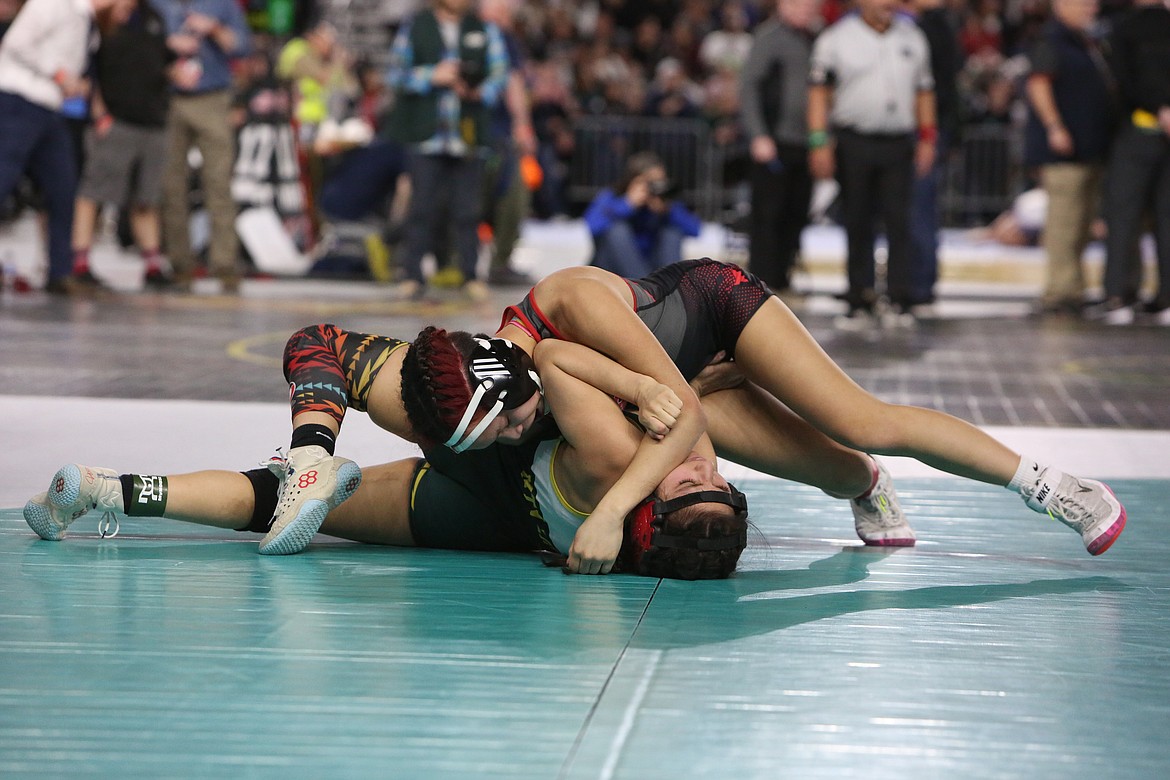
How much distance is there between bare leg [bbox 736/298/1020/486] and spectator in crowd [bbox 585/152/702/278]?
5201 millimetres

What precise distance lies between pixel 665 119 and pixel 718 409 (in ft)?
47.7

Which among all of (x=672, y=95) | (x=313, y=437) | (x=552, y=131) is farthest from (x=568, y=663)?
(x=672, y=95)

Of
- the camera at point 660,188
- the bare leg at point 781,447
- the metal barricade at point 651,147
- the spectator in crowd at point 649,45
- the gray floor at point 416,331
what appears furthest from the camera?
the spectator in crowd at point 649,45

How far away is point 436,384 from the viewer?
128 inches

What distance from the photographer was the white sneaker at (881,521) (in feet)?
12.5

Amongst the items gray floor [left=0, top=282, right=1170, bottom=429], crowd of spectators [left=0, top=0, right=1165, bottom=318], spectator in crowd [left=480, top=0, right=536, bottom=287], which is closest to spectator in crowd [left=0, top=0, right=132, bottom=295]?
Result: gray floor [left=0, top=282, right=1170, bottom=429]

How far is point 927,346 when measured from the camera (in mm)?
8094

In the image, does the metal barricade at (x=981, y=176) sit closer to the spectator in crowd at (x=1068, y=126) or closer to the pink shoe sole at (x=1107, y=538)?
the spectator in crowd at (x=1068, y=126)

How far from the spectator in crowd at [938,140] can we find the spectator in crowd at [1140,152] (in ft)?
3.23

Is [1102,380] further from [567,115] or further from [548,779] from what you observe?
[567,115]

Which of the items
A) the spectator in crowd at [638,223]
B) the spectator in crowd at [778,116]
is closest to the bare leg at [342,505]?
the spectator in crowd at [638,223]

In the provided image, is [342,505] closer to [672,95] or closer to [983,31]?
[672,95]

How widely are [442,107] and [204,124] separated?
1716 millimetres

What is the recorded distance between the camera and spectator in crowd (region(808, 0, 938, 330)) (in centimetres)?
857
